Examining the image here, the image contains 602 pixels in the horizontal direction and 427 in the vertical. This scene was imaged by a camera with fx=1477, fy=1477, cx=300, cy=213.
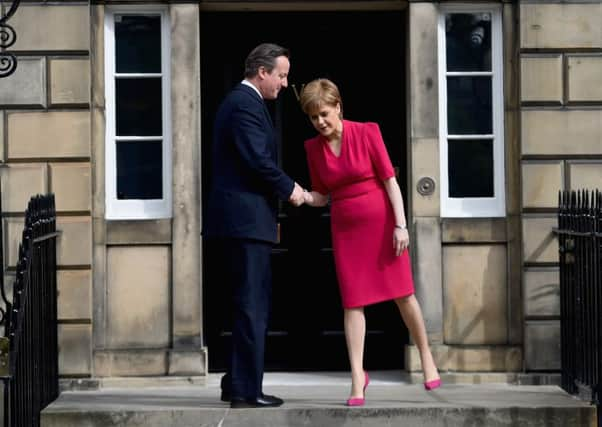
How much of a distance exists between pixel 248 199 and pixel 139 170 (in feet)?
7.58

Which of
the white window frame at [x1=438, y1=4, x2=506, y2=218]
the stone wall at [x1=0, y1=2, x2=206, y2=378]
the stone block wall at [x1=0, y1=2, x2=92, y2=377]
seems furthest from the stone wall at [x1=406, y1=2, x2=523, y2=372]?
the stone block wall at [x1=0, y1=2, x2=92, y2=377]

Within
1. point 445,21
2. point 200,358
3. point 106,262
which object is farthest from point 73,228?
point 445,21

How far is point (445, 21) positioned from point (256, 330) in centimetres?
317

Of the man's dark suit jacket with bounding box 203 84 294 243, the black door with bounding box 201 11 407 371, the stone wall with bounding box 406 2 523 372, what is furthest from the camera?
the black door with bounding box 201 11 407 371

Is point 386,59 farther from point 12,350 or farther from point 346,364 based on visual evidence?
point 12,350

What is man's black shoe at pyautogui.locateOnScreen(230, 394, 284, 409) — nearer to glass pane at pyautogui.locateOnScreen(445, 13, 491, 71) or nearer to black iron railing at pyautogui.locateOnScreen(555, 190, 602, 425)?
black iron railing at pyautogui.locateOnScreen(555, 190, 602, 425)

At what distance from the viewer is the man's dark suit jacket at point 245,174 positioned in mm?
8172

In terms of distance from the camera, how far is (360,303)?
8.35 m

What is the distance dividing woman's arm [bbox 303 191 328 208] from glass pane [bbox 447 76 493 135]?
85.0 inches

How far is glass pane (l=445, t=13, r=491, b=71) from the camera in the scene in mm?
10367

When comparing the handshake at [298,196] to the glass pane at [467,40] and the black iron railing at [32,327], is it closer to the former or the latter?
the black iron railing at [32,327]

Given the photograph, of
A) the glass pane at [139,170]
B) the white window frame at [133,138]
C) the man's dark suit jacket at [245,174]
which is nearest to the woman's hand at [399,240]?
the man's dark suit jacket at [245,174]

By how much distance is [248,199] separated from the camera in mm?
8250

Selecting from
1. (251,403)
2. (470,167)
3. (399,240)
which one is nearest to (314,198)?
(399,240)
